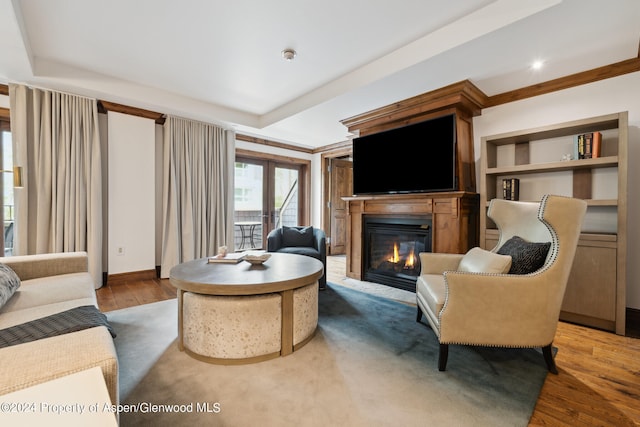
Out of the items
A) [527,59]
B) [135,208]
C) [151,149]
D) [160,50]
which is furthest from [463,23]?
[135,208]

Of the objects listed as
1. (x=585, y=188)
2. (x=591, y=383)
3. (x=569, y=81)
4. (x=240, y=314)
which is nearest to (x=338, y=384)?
(x=240, y=314)

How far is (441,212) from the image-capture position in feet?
9.96

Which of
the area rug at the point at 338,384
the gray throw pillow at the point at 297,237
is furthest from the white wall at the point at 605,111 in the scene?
the gray throw pillow at the point at 297,237

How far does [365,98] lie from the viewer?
321 centimetres

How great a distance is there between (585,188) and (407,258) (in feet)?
5.93

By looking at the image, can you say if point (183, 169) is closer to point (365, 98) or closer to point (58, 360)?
point (365, 98)

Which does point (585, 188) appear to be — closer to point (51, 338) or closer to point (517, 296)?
point (517, 296)

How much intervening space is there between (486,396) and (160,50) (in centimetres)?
358

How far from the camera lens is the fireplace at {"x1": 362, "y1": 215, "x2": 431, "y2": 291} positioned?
3.33 meters

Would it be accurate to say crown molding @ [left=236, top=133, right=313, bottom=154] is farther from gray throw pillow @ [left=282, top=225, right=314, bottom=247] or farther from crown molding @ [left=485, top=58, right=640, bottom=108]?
crown molding @ [left=485, top=58, right=640, bottom=108]

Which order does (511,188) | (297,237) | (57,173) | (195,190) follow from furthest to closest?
(195,190) < (297,237) < (57,173) < (511,188)

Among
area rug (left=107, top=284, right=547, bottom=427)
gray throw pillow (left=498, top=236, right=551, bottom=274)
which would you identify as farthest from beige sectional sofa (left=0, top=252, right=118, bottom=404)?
gray throw pillow (left=498, top=236, right=551, bottom=274)

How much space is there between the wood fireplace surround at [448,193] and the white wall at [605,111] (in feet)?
1.46

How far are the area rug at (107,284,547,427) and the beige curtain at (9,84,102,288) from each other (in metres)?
1.79
